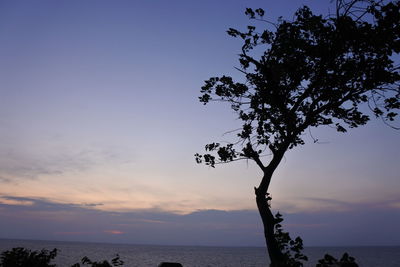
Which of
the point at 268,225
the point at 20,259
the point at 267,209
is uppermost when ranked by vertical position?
the point at 267,209

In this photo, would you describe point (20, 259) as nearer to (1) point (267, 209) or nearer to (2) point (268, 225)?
(2) point (268, 225)

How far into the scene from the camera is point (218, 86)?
13.3m

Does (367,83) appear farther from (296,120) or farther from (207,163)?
(207,163)

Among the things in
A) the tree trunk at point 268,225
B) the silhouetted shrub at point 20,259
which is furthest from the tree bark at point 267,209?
the silhouetted shrub at point 20,259

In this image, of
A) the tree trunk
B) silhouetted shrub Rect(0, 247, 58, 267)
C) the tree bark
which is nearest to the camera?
silhouetted shrub Rect(0, 247, 58, 267)

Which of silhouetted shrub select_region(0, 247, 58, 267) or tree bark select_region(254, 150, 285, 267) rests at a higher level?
tree bark select_region(254, 150, 285, 267)

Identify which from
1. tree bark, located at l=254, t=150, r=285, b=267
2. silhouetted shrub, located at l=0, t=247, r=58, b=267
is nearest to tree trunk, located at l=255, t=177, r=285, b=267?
tree bark, located at l=254, t=150, r=285, b=267

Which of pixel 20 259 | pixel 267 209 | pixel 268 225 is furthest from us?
pixel 267 209

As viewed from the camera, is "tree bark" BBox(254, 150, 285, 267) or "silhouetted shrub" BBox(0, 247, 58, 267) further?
"tree bark" BBox(254, 150, 285, 267)

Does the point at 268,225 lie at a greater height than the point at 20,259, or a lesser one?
greater

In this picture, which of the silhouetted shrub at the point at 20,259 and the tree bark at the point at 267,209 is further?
the tree bark at the point at 267,209

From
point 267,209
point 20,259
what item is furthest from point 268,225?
point 20,259

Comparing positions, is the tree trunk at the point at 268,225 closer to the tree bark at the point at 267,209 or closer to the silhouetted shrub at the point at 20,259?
the tree bark at the point at 267,209

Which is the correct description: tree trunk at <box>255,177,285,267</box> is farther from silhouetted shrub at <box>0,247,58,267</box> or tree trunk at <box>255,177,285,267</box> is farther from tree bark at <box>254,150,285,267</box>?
silhouetted shrub at <box>0,247,58,267</box>
